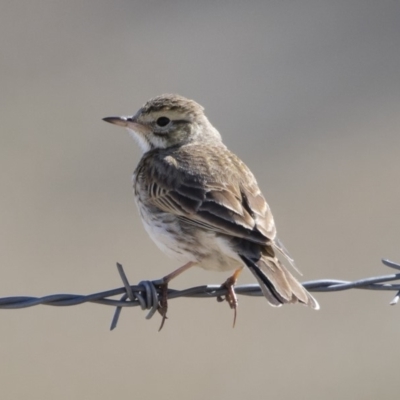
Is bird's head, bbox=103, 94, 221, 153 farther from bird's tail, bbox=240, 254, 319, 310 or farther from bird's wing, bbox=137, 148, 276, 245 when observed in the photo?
bird's tail, bbox=240, 254, 319, 310

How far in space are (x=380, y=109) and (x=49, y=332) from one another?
31.9 feet

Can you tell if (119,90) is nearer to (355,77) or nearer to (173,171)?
(355,77)

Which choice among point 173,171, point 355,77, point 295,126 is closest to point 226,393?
point 173,171

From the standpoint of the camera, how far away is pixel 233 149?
18734 mm

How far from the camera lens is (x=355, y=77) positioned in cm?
2284

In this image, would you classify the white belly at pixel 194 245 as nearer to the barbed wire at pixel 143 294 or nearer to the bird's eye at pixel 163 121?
the barbed wire at pixel 143 294

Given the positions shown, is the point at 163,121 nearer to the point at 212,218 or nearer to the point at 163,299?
the point at 212,218

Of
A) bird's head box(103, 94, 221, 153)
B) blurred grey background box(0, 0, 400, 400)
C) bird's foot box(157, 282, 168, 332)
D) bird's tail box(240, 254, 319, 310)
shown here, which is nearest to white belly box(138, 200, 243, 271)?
bird's tail box(240, 254, 319, 310)

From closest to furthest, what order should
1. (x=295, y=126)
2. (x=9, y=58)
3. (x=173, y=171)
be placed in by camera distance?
(x=173, y=171) < (x=295, y=126) < (x=9, y=58)

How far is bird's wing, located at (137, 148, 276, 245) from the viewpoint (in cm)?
709

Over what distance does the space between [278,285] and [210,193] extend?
106cm

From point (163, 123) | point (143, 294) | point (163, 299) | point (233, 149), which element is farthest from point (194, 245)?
point (233, 149)

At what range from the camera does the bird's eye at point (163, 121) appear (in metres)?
8.87

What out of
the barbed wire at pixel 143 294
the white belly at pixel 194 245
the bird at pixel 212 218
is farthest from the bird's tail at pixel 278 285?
the white belly at pixel 194 245
